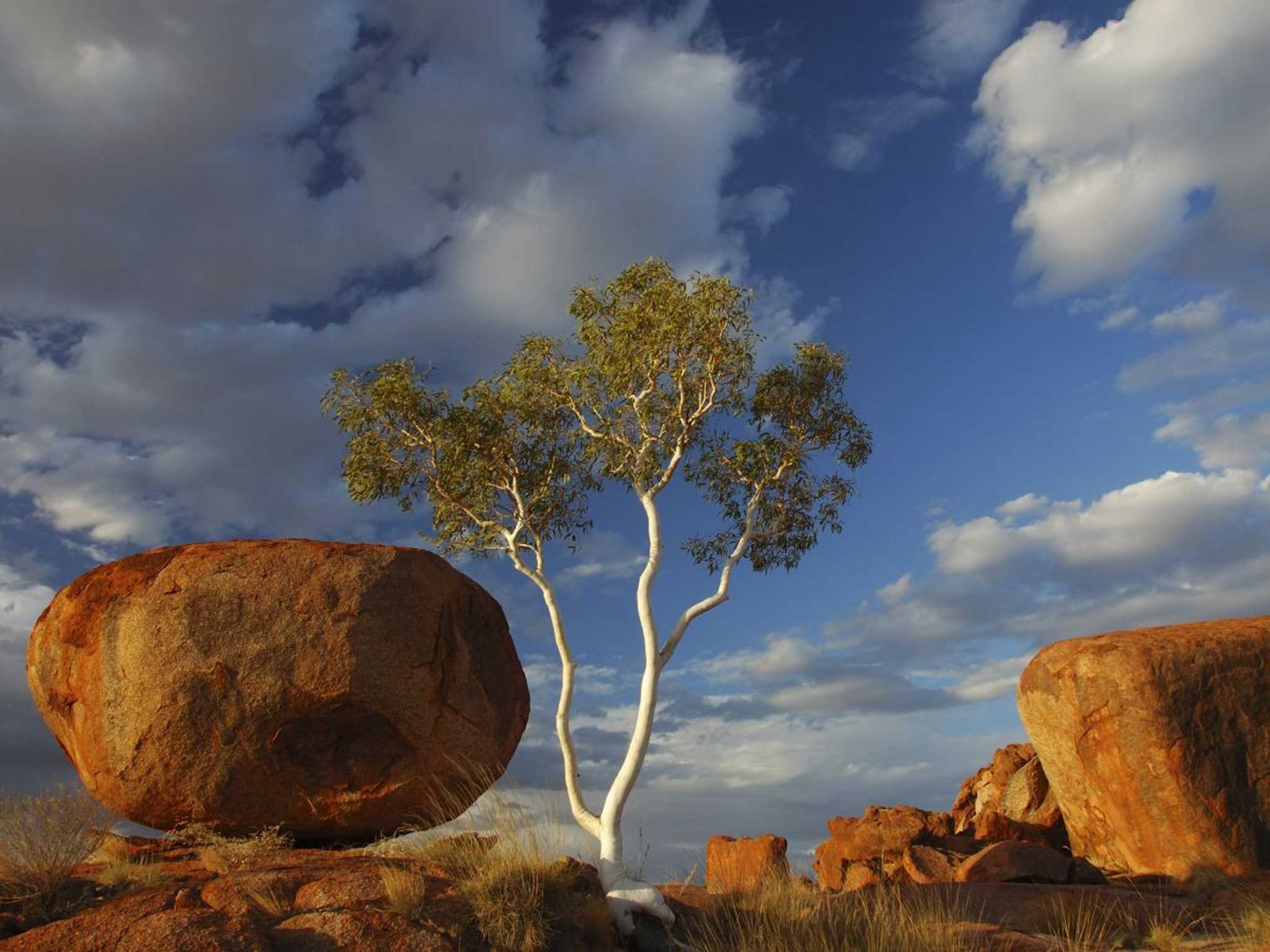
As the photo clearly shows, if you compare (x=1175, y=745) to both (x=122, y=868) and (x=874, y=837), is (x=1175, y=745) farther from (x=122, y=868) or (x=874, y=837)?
(x=122, y=868)

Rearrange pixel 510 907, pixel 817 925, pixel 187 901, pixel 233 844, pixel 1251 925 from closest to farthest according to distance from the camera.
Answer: pixel 187 901 → pixel 510 907 → pixel 817 925 → pixel 233 844 → pixel 1251 925

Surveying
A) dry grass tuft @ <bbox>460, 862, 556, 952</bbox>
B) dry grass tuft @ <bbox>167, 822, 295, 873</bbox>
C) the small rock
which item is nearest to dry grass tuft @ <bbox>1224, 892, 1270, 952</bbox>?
dry grass tuft @ <bbox>460, 862, 556, 952</bbox>

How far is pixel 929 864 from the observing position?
20.3m

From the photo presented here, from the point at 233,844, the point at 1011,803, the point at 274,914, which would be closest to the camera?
the point at 274,914

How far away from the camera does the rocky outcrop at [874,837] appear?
75.0ft

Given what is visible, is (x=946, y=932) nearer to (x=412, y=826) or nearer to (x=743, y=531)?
(x=412, y=826)

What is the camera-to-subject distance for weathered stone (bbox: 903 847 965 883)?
1991cm

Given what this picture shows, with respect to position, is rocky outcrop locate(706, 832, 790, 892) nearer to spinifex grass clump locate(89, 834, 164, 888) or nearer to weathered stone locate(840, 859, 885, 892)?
weathered stone locate(840, 859, 885, 892)

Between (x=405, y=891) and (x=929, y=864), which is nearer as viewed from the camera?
(x=405, y=891)

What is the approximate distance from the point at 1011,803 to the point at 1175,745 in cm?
656

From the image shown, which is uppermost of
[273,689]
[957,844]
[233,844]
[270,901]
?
[273,689]

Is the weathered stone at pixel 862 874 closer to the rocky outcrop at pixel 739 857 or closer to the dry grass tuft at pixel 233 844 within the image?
the rocky outcrop at pixel 739 857

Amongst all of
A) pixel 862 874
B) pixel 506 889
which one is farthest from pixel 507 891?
pixel 862 874

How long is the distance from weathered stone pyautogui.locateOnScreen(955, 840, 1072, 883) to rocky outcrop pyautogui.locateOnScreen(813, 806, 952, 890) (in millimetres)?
3968
